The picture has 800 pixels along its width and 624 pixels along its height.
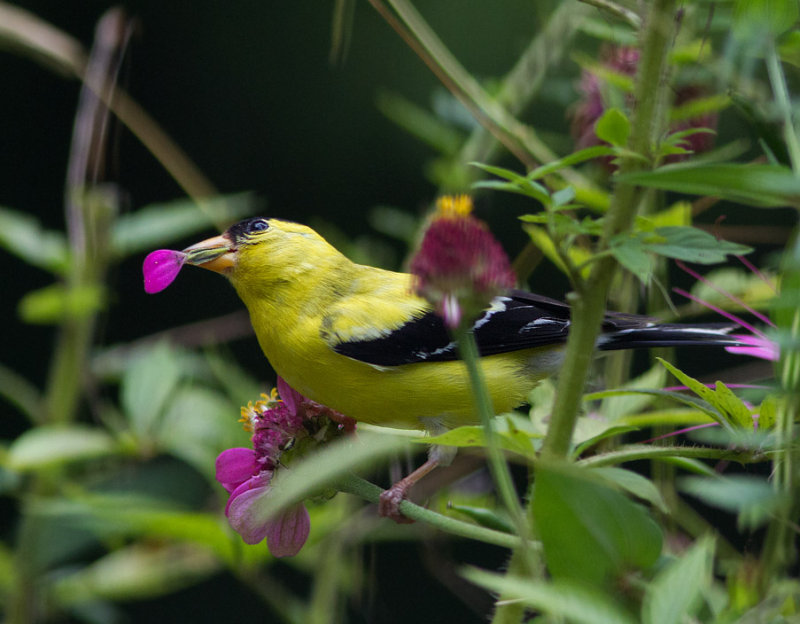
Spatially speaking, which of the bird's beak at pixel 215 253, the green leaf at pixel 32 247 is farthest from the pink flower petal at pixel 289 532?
the green leaf at pixel 32 247

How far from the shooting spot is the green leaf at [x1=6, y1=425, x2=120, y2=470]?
1.29 metres

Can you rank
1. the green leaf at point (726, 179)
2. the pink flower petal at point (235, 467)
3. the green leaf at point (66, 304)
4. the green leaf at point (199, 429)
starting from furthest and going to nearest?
1. the green leaf at point (66, 304)
2. the green leaf at point (199, 429)
3. the pink flower petal at point (235, 467)
4. the green leaf at point (726, 179)

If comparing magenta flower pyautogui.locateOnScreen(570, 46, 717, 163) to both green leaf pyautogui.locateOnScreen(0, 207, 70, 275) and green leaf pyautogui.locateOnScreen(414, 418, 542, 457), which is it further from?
green leaf pyautogui.locateOnScreen(0, 207, 70, 275)

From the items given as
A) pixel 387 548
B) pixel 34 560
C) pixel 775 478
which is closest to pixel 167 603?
pixel 387 548

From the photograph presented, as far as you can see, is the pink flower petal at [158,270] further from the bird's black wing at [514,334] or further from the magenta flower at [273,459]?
the bird's black wing at [514,334]

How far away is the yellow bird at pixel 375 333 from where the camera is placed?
2.93 ft

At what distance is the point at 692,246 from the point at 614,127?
4.1 inches

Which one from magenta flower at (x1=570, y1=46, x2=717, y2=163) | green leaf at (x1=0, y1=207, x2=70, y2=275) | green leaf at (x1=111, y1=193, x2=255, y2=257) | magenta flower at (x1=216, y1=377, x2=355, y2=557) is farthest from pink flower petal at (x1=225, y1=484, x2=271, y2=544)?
green leaf at (x1=0, y1=207, x2=70, y2=275)

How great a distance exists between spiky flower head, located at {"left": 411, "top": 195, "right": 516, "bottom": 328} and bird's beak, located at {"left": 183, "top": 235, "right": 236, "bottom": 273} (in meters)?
0.42

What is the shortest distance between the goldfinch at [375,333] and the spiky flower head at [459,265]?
1.06ft

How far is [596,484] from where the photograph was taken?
0.43 metres

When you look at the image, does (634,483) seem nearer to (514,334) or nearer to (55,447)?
(514,334)

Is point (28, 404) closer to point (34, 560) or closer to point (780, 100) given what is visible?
point (34, 560)

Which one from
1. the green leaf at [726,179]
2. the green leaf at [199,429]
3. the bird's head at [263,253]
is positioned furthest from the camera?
the green leaf at [199,429]
